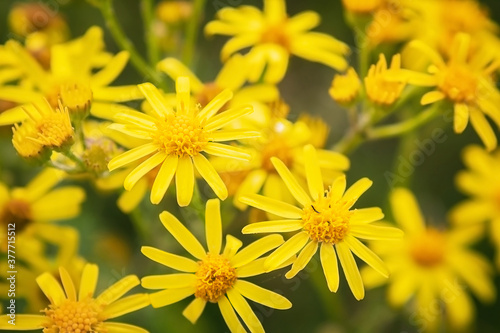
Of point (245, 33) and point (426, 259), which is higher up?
point (245, 33)

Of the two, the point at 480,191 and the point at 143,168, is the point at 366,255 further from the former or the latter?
the point at 480,191

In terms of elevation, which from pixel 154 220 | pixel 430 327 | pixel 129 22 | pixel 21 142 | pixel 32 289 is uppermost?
pixel 129 22

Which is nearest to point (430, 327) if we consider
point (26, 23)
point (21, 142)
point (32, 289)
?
point (32, 289)

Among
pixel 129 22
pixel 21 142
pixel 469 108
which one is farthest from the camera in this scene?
pixel 129 22

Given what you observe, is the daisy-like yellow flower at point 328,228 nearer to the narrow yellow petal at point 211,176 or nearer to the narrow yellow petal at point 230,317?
A: the narrow yellow petal at point 211,176

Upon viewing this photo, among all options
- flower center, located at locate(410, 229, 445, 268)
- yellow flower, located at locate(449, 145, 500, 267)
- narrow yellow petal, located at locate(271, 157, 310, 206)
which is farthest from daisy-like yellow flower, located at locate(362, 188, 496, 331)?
narrow yellow petal, located at locate(271, 157, 310, 206)

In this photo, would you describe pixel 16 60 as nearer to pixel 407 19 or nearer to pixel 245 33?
pixel 245 33
